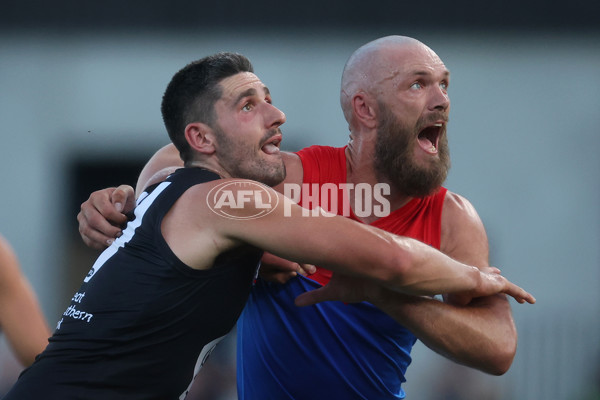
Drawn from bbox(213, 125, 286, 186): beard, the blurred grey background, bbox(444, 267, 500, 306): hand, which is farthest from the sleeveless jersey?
the blurred grey background

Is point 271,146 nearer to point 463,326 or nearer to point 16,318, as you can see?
point 463,326

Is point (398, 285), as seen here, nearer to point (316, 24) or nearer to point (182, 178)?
point (182, 178)

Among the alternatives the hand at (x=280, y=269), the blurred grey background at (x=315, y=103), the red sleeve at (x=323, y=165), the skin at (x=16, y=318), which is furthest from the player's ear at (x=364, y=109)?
the blurred grey background at (x=315, y=103)

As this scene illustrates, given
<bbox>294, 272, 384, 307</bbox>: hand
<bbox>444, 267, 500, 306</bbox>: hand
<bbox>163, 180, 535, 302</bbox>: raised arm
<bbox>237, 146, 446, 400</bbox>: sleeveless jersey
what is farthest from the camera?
<bbox>237, 146, 446, 400</bbox>: sleeveless jersey

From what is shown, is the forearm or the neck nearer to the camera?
the forearm

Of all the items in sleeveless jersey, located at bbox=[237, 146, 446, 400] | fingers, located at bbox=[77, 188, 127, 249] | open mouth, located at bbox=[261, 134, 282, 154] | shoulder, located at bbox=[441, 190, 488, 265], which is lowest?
sleeveless jersey, located at bbox=[237, 146, 446, 400]

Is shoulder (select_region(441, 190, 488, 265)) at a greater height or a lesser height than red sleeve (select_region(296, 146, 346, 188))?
lesser

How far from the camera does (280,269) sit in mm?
3254

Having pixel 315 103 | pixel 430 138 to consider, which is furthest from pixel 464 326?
pixel 315 103

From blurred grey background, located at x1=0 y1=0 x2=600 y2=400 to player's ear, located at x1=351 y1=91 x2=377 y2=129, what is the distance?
432cm

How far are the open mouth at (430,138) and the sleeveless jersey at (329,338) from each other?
0.20 m

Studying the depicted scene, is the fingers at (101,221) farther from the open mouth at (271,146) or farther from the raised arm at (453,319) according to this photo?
the raised arm at (453,319)

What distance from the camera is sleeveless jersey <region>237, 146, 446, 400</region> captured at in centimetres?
336

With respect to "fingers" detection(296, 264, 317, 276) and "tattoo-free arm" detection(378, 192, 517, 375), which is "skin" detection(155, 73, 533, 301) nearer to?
"tattoo-free arm" detection(378, 192, 517, 375)
